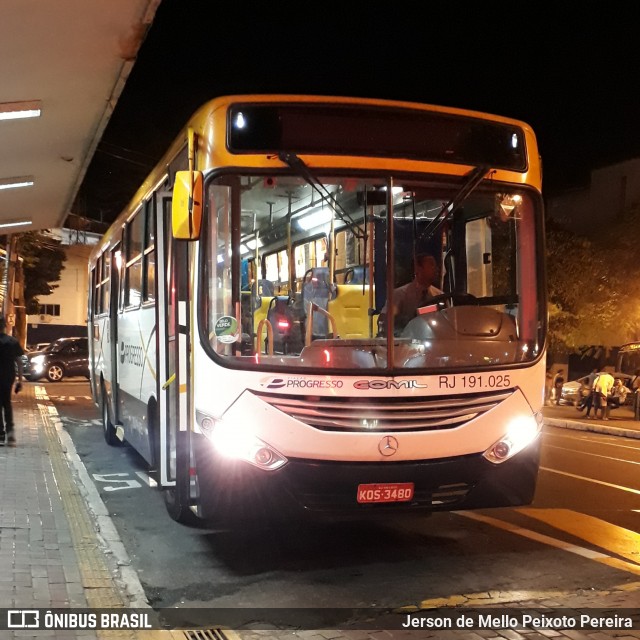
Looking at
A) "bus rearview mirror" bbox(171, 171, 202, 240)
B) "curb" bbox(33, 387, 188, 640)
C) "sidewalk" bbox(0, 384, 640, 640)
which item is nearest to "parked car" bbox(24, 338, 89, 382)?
"curb" bbox(33, 387, 188, 640)

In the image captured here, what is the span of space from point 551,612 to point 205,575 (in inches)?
104

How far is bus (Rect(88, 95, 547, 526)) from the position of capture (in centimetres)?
524

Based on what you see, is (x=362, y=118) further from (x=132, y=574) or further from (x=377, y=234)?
(x=132, y=574)

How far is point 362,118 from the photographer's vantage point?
18.5 ft

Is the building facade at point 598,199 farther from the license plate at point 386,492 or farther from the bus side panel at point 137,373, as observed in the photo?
the license plate at point 386,492

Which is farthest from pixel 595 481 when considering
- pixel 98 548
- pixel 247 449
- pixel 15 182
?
pixel 15 182

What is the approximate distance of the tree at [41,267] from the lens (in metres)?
38.1

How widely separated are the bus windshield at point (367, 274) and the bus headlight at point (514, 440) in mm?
466

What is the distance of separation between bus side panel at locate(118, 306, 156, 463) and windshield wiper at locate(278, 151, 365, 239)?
98.8 inches

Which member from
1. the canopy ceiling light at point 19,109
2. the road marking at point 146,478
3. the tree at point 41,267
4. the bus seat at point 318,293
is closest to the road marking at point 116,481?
the road marking at point 146,478

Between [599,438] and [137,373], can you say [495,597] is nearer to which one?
[137,373]

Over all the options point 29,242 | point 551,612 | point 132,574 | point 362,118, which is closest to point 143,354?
point 132,574

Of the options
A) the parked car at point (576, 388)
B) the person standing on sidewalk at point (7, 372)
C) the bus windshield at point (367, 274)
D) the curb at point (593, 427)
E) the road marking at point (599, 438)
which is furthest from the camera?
the parked car at point (576, 388)

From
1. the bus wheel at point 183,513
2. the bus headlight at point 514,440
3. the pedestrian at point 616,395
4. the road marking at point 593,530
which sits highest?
the bus headlight at point 514,440
